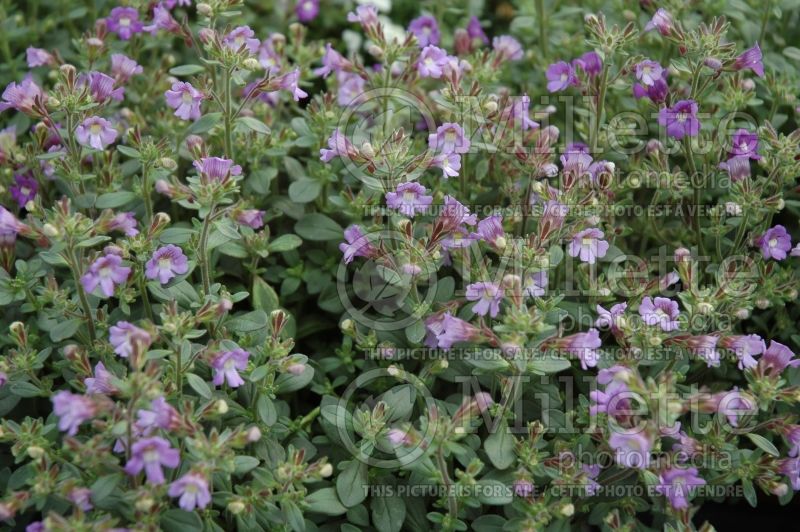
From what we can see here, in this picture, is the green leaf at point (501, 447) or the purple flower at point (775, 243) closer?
the green leaf at point (501, 447)

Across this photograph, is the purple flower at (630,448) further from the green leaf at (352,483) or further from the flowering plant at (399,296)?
the green leaf at (352,483)

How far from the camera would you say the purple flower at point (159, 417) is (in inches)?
85.4

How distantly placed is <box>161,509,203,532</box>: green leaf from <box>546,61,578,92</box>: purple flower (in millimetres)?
2089

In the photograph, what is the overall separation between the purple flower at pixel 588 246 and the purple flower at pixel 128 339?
4.70ft

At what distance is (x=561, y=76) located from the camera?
3.31 m

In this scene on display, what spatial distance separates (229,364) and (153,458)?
0.40m

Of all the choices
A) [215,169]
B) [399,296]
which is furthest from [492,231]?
[215,169]

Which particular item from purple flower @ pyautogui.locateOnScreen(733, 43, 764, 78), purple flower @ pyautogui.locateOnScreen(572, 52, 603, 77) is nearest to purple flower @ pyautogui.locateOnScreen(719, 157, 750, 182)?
purple flower @ pyautogui.locateOnScreen(733, 43, 764, 78)

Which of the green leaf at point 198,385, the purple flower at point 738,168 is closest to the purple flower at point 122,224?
the green leaf at point 198,385

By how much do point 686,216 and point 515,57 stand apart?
106 cm

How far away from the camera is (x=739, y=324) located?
325cm

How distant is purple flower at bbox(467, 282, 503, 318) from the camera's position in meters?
2.51

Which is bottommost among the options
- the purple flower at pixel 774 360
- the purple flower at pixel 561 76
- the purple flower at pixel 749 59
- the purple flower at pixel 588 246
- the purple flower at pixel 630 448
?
the purple flower at pixel 774 360

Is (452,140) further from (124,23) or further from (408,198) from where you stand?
(124,23)
